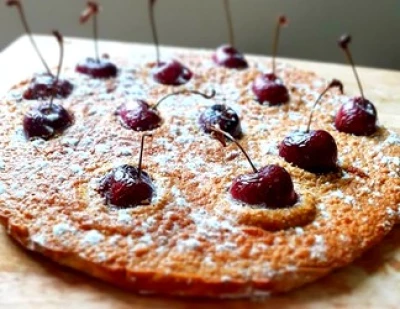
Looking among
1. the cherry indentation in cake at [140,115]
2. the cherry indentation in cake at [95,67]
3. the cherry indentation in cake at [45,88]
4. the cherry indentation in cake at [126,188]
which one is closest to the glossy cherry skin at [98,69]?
the cherry indentation in cake at [95,67]

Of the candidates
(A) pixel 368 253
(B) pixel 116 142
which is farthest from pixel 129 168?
(A) pixel 368 253

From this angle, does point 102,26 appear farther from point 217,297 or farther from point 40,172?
point 217,297

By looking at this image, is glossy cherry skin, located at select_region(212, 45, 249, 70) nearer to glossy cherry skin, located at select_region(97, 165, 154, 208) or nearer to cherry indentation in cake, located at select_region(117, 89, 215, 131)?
cherry indentation in cake, located at select_region(117, 89, 215, 131)

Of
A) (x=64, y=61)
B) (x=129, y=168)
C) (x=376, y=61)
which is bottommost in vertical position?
(x=129, y=168)

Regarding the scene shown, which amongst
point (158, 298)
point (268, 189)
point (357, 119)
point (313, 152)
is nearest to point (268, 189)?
point (268, 189)

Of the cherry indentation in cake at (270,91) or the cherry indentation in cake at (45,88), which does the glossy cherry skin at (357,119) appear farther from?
the cherry indentation in cake at (45,88)

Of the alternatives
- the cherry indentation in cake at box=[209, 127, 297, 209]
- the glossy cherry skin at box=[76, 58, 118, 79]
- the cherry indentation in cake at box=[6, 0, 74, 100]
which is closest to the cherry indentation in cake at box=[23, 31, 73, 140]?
the cherry indentation in cake at box=[6, 0, 74, 100]
